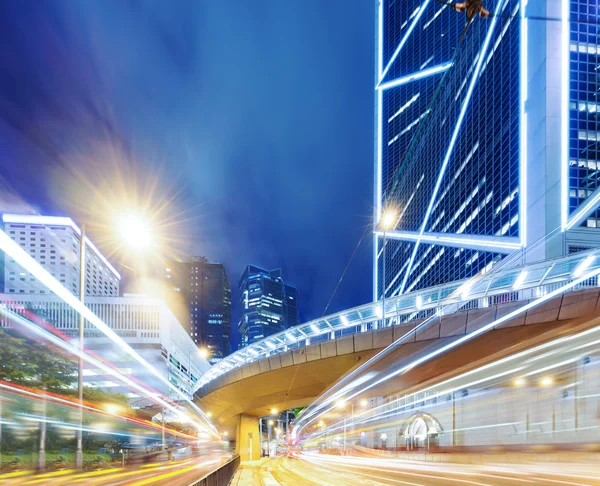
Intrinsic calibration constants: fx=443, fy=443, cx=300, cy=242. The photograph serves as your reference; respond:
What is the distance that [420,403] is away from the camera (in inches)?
497

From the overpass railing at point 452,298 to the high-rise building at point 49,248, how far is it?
13.8 meters

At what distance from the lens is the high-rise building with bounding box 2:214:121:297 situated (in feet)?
93.6

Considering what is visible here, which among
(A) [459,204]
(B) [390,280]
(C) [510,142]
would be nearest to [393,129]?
(B) [390,280]

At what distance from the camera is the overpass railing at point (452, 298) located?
1795 centimetres

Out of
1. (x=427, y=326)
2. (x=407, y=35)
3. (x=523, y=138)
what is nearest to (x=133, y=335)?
(x=523, y=138)

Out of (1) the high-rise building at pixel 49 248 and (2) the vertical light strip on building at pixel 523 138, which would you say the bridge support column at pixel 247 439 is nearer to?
(1) the high-rise building at pixel 49 248

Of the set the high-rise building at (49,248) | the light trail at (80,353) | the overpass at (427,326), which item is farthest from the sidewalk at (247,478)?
the high-rise building at (49,248)

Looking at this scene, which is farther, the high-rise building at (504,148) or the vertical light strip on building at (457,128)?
the vertical light strip on building at (457,128)

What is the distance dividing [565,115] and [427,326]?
4438 cm

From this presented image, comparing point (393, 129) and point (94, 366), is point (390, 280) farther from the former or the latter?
point (94, 366)

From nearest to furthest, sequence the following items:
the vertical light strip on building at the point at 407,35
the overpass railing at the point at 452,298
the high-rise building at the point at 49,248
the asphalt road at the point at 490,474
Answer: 1. the asphalt road at the point at 490,474
2. the overpass railing at the point at 452,298
3. the high-rise building at the point at 49,248
4. the vertical light strip on building at the point at 407,35

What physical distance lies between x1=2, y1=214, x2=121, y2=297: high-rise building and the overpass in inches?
552

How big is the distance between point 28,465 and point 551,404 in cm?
2178

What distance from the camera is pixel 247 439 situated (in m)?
54.5
